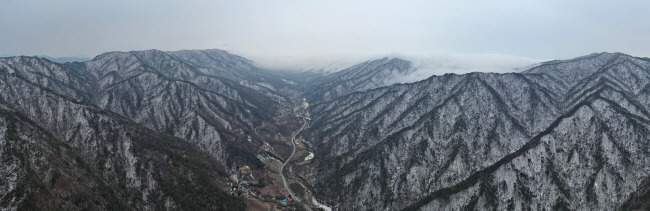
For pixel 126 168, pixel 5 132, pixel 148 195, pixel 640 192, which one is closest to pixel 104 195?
pixel 148 195

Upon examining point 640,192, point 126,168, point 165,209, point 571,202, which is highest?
point 640,192

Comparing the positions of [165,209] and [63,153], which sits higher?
[63,153]

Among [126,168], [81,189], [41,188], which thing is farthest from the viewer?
[126,168]

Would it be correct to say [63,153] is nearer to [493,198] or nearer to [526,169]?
[493,198]

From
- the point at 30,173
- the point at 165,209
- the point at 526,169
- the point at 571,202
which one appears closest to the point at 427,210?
the point at 526,169

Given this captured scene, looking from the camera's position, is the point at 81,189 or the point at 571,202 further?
the point at 571,202

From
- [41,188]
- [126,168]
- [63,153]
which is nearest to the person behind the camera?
[41,188]

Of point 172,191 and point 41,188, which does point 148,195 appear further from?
point 41,188

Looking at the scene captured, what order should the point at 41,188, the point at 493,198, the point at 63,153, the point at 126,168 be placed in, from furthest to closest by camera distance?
the point at 126,168
the point at 493,198
the point at 63,153
the point at 41,188

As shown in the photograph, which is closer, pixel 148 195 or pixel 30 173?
pixel 30 173
